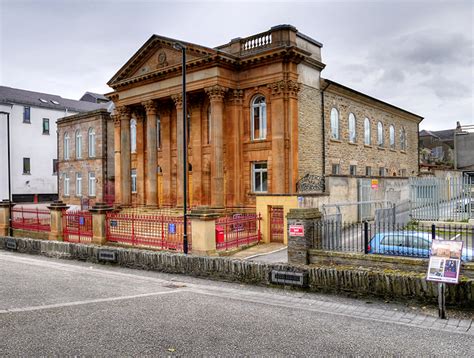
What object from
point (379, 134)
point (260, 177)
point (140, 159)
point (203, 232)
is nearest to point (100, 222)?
point (203, 232)

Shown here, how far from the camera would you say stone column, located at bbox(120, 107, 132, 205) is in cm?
3322

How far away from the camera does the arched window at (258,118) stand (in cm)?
2685

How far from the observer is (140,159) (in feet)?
109

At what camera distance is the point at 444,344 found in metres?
7.35

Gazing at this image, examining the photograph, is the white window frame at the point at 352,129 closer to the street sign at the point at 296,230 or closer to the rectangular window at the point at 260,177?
the rectangular window at the point at 260,177

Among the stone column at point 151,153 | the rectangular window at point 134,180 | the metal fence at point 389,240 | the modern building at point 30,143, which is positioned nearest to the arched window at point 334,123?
the stone column at point 151,153

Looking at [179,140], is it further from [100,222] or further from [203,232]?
[203,232]

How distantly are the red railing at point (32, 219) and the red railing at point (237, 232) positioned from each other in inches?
387

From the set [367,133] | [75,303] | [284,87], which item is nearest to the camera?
[75,303]

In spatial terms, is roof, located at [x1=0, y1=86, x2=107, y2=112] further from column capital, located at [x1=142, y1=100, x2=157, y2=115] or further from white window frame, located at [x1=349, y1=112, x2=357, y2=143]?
white window frame, located at [x1=349, y1=112, x2=357, y2=143]

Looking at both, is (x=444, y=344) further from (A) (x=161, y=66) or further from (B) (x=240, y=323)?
(A) (x=161, y=66)

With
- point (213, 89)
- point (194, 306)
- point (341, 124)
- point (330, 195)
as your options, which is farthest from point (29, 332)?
point (341, 124)

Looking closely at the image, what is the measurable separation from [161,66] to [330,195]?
14619mm

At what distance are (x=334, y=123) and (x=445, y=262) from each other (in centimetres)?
2244
